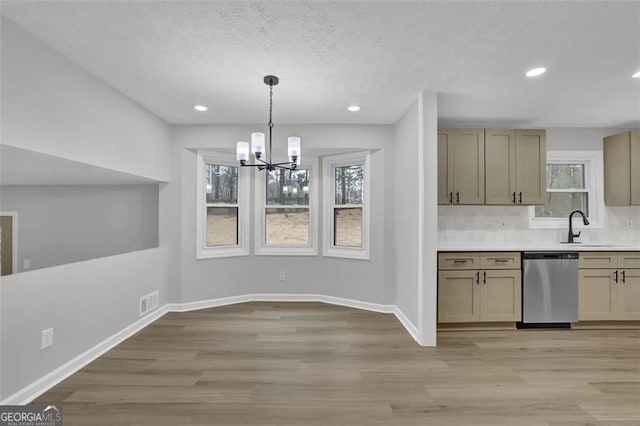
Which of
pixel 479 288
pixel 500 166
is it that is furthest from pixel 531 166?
pixel 479 288

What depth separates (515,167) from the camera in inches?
156

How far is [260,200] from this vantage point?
4793 millimetres

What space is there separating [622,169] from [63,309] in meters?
6.31

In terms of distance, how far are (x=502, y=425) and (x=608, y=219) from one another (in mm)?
3866

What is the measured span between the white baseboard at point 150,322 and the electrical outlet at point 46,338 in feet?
0.74

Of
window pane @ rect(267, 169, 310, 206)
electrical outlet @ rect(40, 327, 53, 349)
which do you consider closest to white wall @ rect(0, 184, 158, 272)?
window pane @ rect(267, 169, 310, 206)

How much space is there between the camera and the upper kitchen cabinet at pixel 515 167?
3941mm

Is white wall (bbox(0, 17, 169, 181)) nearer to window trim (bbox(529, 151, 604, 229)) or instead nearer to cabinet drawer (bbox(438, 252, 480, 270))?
cabinet drawer (bbox(438, 252, 480, 270))

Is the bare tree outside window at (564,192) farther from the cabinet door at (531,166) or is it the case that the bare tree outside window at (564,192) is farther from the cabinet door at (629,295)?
the cabinet door at (629,295)

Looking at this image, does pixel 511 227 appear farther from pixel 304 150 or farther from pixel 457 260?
pixel 304 150

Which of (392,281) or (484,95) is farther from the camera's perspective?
(392,281)

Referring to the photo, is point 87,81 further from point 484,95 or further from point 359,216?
point 484,95

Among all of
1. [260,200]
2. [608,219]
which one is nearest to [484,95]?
[608,219]

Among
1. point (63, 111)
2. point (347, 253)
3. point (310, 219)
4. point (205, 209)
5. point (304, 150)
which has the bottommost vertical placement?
point (347, 253)
